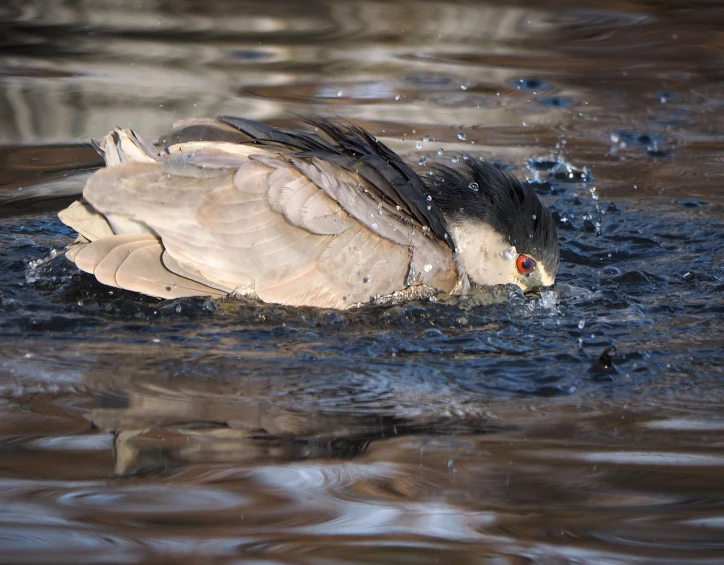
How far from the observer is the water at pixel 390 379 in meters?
3.39

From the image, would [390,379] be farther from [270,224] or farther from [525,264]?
[525,264]

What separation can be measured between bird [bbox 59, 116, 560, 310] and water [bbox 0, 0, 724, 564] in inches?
6.2

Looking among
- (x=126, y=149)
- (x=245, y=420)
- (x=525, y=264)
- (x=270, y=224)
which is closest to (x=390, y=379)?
(x=245, y=420)

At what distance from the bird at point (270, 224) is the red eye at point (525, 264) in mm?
463

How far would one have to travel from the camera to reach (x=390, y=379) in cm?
452

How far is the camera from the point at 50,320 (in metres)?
5.17

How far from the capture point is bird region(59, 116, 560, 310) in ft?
17.4

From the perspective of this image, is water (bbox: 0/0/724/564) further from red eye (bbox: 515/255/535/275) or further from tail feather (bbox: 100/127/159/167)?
tail feather (bbox: 100/127/159/167)

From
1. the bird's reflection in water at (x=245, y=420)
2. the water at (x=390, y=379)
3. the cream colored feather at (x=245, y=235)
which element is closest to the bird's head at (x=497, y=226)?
the water at (x=390, y=379)

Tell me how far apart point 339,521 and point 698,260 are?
3649mm

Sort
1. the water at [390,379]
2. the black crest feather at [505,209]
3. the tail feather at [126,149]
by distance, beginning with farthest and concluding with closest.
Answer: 1. the black crest feather at [505,209]
2. the tail feather at [126,149]
3. the water at [390,379]

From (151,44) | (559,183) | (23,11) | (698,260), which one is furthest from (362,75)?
(698,260)

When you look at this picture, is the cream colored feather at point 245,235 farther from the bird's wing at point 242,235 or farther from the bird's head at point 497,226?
the bird's head at point 497,226

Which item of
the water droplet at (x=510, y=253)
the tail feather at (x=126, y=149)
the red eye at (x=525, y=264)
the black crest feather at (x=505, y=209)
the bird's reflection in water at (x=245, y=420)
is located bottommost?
the bird's reflection in water at (x=245, y=420)
